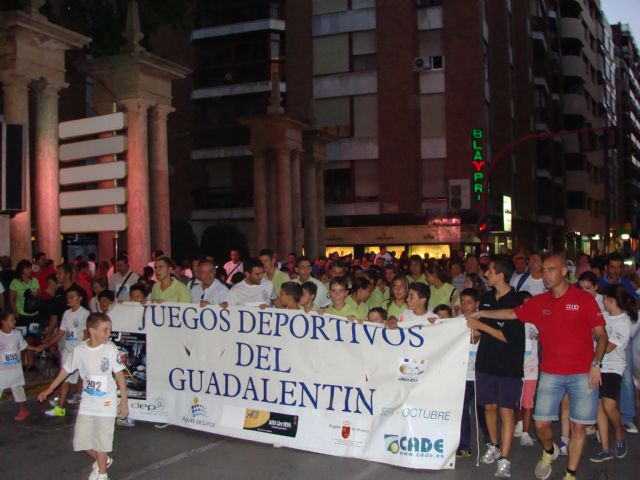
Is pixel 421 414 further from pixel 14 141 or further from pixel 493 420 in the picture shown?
pixel 14 141

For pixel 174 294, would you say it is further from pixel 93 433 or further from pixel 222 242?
pixel 222 242

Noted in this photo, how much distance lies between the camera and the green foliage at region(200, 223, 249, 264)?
103ft

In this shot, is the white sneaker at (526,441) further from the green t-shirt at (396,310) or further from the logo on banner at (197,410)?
the logo on banner at (197,410)

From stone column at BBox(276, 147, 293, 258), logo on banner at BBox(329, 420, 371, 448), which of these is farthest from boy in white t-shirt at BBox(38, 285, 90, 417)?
stone column at BBox(276, 147, 293, 258)

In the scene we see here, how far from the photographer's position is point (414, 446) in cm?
685

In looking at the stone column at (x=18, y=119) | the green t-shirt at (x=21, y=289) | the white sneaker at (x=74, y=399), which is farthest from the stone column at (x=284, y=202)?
the white sneaker at (x=74, y=399)

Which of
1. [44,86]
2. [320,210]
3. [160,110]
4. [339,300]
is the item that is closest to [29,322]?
[44,86]

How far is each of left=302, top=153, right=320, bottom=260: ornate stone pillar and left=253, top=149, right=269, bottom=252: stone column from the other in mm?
2986

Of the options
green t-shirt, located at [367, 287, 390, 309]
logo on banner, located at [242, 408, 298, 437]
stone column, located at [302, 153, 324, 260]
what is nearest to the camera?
logo on banner, located at [242, 408, 298, 437]

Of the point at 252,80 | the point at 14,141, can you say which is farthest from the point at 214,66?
the point at 14,141

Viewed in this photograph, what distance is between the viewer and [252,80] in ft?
143

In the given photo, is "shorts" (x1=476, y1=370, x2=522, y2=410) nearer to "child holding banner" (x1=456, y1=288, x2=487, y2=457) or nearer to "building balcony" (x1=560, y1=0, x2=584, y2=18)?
"child holding banner" (x1=456, y1=288, x2=487, y2=457)

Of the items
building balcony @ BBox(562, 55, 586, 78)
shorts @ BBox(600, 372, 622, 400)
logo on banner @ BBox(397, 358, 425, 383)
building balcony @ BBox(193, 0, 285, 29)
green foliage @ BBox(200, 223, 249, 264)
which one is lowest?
shorts @ BBox(600, 372, 622, 400)

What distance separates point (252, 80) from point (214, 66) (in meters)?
2.65
